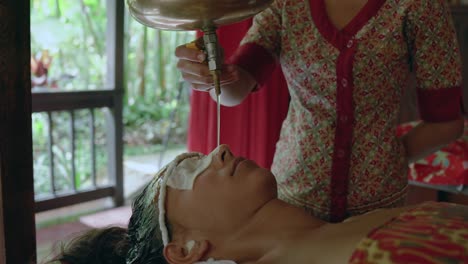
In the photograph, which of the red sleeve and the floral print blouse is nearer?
the floral print blouse

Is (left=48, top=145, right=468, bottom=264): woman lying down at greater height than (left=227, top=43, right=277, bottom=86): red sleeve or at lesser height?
lesser

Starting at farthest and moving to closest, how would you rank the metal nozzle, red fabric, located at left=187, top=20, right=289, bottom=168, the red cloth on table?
red fabric, located at left=187, top=20, right=289, bottom=168 < the red cloth on table < the metal nozzle

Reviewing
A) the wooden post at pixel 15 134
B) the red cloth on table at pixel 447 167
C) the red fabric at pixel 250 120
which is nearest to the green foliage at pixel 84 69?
the red fabric at pixel 250 120

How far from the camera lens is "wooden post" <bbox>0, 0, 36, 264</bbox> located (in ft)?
2.84

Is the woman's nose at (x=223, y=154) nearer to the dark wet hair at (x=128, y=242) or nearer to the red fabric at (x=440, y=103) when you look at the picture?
the dark wet hair at (x=128, y=242)

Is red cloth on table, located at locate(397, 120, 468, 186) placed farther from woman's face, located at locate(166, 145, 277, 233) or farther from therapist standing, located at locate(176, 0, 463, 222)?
woman's face, located at locate(166, 145, 277, 233)

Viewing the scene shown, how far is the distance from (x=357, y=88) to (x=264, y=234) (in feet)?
1.31

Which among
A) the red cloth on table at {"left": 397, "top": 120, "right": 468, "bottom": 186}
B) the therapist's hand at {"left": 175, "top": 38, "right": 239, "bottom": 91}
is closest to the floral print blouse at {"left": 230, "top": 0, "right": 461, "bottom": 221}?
the therapist's hand at {"left": 175, "top": 38, "right": 239, "bottom": 91}

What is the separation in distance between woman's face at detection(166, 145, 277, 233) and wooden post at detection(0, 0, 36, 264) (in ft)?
0.93

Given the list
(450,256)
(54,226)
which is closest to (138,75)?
(54,226)

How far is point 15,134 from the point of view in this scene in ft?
2.94

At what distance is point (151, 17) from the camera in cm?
92

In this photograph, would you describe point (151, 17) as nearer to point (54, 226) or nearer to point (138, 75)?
point (54, 226)

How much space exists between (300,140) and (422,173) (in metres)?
1.34
